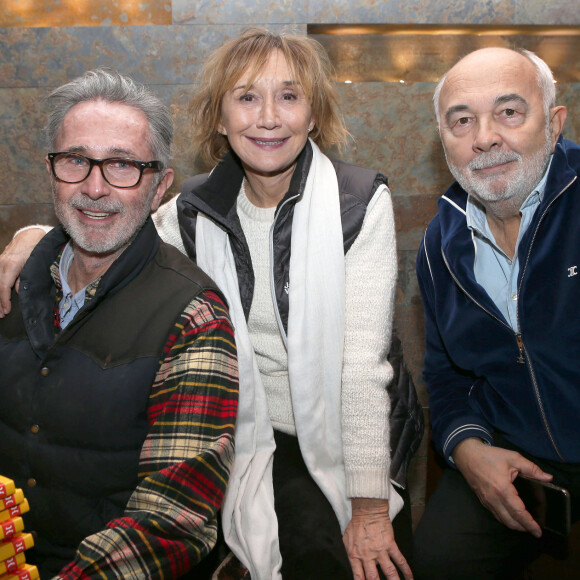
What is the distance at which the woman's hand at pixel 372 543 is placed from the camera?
185 centimetres

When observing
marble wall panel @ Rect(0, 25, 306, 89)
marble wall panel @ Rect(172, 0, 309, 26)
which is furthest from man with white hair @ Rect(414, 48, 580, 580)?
marble wall panel @ Rect(0, 25, 306, 89)

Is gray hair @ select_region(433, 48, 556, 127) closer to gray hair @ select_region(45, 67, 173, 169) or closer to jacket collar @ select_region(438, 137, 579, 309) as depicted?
jacket collar @ select_region(438, 137, 579, 309)

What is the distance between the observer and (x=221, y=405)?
60.4 inches

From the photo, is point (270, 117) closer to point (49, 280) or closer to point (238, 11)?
point (49, 280)

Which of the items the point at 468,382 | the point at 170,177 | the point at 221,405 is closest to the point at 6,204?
Result: the point at 170,177

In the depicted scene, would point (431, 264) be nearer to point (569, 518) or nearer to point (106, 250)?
point (569, 518)

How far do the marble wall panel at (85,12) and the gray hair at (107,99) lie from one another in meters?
1.20

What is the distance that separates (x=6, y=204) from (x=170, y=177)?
149cm

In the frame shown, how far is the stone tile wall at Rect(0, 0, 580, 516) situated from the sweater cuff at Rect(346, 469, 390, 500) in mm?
1505

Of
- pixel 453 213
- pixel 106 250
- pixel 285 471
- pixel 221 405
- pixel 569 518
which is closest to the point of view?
pixel 221 405

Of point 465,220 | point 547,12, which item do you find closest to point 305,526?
point 465,220

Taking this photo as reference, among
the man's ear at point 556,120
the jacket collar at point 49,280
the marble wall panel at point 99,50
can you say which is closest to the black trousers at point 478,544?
the man's ear at point 556,120

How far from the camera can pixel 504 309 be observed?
2145 millimetres

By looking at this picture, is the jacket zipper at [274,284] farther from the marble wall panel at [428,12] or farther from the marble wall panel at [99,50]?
the marble wall panel at [428,12]
